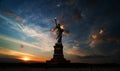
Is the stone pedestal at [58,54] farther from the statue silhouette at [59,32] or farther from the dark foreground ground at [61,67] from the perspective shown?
the dark foreground ground at [61,67]

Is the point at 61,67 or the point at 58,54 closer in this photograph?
the point at 61,67

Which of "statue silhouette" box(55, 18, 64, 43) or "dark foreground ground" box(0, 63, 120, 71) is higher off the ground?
"statue silhouette" box(55, 18, 64, 43)

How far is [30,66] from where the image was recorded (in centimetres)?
1928

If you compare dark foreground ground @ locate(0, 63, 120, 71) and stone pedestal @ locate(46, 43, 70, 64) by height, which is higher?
stone pedestal @ locate(46, 43, 70, 64)

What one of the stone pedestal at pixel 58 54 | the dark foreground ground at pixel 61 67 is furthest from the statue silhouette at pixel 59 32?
the dark foreground ground at pixel 61 67

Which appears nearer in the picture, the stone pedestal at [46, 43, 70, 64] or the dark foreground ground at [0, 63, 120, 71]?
the dark foreground ground at [0, 63, 120, 71]

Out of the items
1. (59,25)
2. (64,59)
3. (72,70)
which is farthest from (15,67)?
(59,25)

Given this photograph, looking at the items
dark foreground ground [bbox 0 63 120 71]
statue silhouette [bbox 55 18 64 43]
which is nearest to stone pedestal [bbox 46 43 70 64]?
statue silhouette [bbox 55 18 64 43]

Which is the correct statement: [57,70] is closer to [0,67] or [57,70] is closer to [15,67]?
Result: [15,67]

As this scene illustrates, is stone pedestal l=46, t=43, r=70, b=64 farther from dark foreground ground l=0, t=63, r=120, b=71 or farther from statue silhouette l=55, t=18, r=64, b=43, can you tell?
dark foreground ground l=0, t=63, r=120, b=71

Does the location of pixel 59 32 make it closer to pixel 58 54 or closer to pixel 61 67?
pixel 58 54

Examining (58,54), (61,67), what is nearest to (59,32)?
(58,54)

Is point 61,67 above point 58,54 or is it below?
below

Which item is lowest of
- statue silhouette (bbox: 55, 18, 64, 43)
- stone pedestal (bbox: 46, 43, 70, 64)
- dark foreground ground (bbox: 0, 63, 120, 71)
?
dark foreground ground (bbox: 0, 63, 120, 71)
